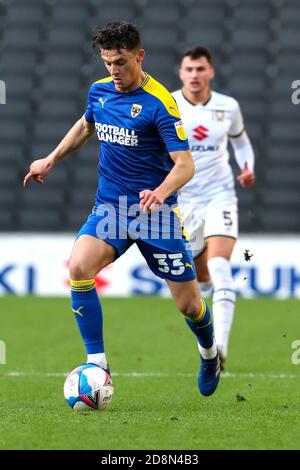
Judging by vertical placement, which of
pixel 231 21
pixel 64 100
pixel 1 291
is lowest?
pixel 1 291

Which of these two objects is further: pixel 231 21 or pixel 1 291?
pixel 231 21

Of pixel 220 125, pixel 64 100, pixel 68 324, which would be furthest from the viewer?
pixel 64 100

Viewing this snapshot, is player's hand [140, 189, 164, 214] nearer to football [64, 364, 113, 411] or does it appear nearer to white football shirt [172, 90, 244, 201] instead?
football [64, 364, 113, 411]

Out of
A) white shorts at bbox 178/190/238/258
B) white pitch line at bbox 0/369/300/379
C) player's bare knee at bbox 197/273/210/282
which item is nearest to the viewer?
white pitch line at bbox 0/369/300/379

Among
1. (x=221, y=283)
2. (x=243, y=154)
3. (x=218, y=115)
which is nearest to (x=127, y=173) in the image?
(x=221, y=283)

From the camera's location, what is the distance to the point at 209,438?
5008 mm

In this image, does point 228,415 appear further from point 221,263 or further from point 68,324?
point 68,324

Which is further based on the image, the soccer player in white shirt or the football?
the soccer player in white shirt

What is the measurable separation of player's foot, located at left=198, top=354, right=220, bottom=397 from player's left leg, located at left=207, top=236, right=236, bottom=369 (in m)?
1.29

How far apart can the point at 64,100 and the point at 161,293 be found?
16.3 ft

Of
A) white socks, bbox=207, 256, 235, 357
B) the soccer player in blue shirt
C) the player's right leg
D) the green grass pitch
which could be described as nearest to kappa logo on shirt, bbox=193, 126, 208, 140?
white socks, bbox=207, 256, 235, 357

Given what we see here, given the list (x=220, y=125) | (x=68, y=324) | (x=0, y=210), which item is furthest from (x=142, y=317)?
(x=0, y=210)

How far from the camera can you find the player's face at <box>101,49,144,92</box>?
589 centimetres

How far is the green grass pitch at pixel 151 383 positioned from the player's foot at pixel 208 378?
6cm
